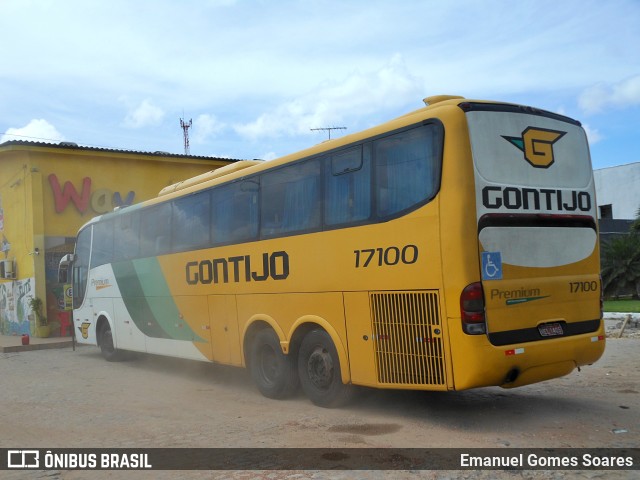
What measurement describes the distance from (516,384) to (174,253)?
6.79 m

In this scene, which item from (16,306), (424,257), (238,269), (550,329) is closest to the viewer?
(424,257)

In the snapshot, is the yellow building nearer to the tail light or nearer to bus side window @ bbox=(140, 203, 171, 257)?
bus side window @ bbox=(140, 203, 171, 257)

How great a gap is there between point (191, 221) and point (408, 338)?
548 centimetres

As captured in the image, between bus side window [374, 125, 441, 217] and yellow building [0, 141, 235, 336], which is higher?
yellow building [0, 141, 235, 336]

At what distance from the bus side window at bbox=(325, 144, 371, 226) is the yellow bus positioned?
22 millimetres

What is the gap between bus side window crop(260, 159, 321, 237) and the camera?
8.72 meters

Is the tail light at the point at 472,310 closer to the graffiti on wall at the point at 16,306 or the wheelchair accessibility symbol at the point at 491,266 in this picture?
the wheelchair accessibility symbol at the point at 491,266

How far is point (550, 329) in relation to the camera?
726 cm

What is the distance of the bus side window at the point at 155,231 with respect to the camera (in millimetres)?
12203

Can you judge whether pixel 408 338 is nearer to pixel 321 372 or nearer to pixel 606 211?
pixel 321 372

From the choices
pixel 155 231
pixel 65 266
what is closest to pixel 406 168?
pixel 155 231

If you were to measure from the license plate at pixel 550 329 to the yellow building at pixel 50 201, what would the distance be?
1734 cm

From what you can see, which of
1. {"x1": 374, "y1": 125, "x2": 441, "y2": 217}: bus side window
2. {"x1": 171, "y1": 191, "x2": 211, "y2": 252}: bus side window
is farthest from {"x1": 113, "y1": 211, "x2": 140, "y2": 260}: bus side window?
{"x1": 374, "y1": 125, "x2": 441, "y2": 217}: bus side window

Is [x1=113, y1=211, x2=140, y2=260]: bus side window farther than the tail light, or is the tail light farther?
[x1=113, y1=211, x2=140, y2=260]: bus side window
